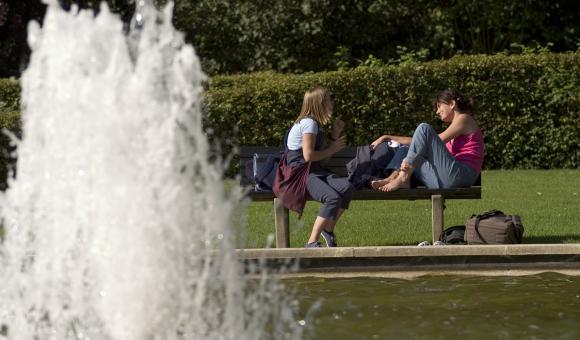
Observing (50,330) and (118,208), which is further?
(50,330)

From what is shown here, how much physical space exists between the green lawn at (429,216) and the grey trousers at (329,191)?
0.62 m

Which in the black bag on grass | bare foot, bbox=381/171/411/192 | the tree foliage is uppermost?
the tree foliage

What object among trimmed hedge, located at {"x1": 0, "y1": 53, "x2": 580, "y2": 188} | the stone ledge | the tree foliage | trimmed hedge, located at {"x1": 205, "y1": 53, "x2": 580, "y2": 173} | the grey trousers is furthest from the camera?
the tree foliage

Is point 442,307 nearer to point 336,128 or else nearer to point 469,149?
point 336,128

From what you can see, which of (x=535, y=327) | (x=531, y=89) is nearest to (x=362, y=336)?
(x=535, y=327)

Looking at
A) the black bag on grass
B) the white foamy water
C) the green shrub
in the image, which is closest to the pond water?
the white foamy water

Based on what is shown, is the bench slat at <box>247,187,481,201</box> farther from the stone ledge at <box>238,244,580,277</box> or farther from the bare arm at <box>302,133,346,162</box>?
the stone ledge at <box>238,244,580,277</box>

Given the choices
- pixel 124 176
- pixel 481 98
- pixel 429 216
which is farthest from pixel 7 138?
pixel 124 176

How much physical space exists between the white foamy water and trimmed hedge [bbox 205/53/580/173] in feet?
34.1

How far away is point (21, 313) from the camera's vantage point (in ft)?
23.5

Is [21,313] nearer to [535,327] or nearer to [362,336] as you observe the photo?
[362,336]

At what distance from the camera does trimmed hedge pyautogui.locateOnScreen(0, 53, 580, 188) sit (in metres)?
16.9

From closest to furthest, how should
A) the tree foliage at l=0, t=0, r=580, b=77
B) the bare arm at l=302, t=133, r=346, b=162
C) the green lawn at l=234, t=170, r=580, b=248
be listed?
the bare arm at l=302, t=133, r=346, b=162, the green lawn at l=234, t=170, r=580, b=248, the tree foliage at l=0, t=0, r=580, b=77

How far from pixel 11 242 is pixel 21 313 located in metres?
0.64
